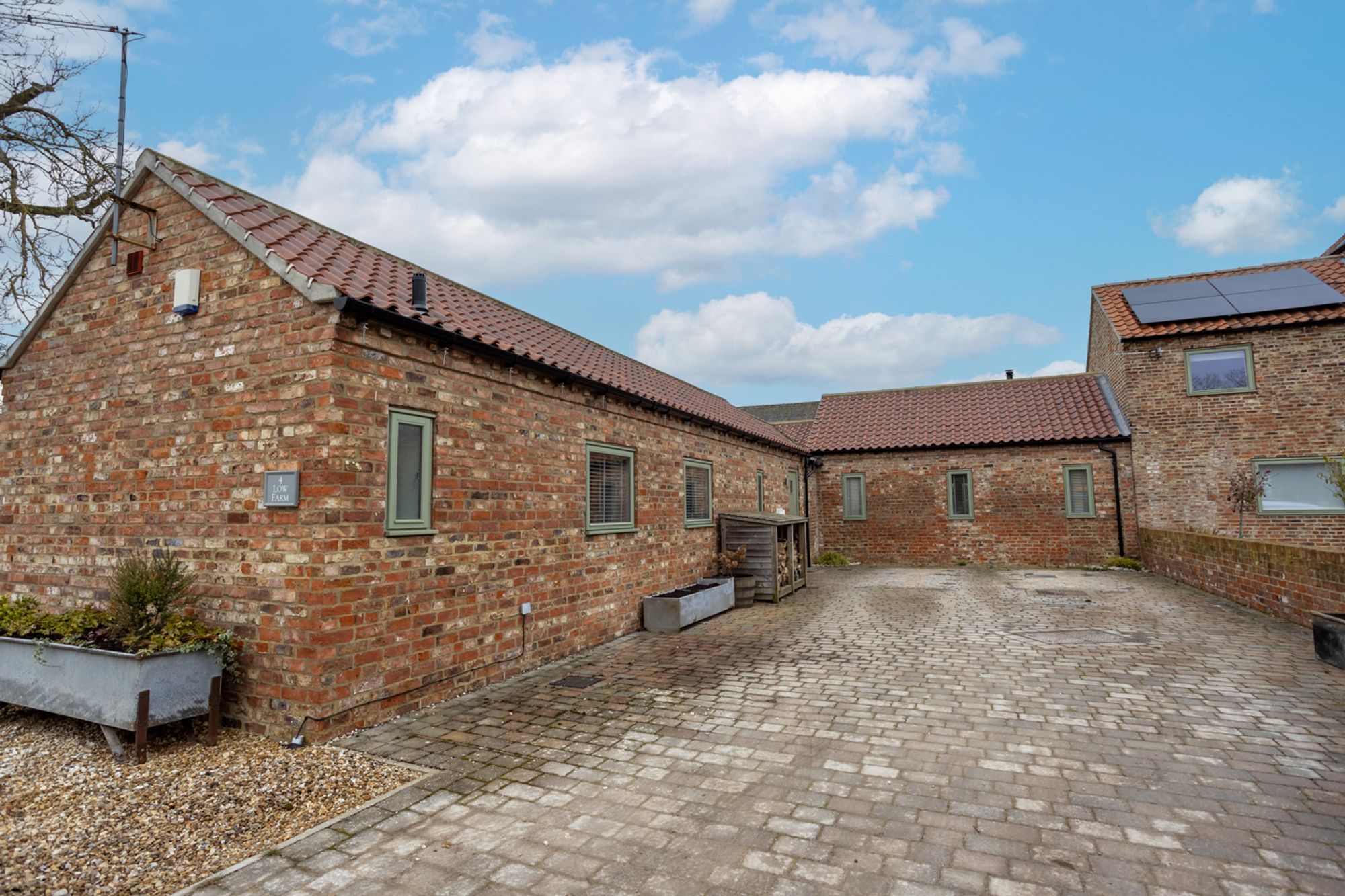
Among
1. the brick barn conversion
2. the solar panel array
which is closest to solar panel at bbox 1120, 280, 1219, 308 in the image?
the solar panel array

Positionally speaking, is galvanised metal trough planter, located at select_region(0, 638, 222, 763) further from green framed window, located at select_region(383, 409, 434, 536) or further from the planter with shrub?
green framed window, located at select_region(383, 409, 434, 536)

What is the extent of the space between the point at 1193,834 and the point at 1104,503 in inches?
644

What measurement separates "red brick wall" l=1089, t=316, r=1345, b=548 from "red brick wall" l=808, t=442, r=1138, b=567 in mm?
929

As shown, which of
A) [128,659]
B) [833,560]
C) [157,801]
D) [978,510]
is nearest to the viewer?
[157,801]

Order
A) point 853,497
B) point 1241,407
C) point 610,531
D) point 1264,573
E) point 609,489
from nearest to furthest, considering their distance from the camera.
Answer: point 610,531
point 609,489
point 1264,573
point 1241,407
point 853,497

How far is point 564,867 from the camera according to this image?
126 inches

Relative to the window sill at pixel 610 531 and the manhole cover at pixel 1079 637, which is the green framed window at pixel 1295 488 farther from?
the window sill at pixel 610 531

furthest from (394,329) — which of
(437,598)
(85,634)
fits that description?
(85,634)

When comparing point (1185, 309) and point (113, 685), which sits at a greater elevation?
point (1185, 309)

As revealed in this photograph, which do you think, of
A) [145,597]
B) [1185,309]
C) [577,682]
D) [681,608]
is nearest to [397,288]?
[145,597]

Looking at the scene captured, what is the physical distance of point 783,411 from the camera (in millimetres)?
44500

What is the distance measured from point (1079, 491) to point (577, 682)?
640 inches

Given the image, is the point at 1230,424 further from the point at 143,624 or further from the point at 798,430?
the point at 143,624

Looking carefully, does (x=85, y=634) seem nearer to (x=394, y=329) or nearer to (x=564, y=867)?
(x=394, y=329)
